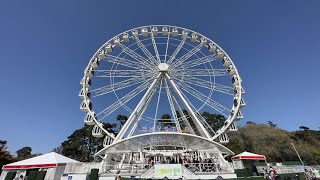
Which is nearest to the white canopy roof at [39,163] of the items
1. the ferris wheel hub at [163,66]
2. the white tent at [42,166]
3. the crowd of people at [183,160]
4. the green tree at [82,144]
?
the white tent at [42,166]

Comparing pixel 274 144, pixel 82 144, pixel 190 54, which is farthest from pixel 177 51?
A: pixel 82 144

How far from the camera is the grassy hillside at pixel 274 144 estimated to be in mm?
38781

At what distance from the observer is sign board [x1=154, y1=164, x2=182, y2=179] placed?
46.2 ft

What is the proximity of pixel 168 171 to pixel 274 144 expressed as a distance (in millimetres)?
35526

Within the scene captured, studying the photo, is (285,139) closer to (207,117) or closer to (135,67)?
(207,117)

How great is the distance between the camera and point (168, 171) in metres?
14.3

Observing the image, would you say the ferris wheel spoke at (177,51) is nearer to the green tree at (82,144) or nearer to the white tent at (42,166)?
the white tent at (42,166)

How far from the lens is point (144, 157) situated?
72.1 ft

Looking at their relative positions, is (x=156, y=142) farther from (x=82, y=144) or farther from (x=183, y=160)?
(x=82, y=144)

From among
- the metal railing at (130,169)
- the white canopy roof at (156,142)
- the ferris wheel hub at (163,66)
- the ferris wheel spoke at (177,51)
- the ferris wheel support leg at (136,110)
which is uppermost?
the ferris wheel spoke at (177,51)

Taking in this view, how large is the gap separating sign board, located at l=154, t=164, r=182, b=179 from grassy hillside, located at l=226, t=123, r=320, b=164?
102 ft

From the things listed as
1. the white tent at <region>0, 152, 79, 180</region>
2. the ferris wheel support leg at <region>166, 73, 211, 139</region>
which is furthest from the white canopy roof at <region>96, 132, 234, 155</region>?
the white tent at <region>0, 152, 79, 180</region>

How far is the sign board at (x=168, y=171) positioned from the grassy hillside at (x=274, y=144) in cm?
3114

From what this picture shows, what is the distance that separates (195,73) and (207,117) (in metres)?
41.8
